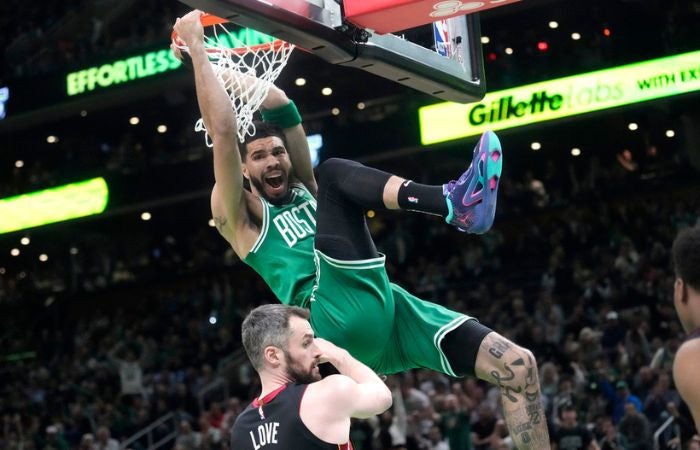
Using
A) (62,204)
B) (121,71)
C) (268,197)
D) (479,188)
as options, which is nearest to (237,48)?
(268,197)

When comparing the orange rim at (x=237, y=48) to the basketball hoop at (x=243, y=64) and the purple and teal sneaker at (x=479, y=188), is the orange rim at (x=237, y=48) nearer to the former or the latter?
the basketball hoop at (x=243, y=64)

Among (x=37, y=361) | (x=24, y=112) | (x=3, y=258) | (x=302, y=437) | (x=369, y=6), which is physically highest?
(x=24, y=112)

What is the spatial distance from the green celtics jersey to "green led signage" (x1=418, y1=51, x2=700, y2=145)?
12822 millimetres

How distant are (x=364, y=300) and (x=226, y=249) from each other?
60.7 feet

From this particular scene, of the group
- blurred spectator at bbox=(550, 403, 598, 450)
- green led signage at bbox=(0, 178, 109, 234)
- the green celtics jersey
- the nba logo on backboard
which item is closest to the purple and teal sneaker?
the green celtics jersey

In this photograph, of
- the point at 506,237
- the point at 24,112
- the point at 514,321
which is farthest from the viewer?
the point at 24,112

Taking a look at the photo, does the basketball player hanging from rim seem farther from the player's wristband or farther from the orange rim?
the orange rim

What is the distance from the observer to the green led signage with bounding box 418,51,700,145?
17.6 metres

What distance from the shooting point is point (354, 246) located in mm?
5227

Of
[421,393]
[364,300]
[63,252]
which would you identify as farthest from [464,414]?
[63,252]

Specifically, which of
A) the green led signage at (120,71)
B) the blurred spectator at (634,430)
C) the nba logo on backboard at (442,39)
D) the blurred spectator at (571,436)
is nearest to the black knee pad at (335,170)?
the nba logo on backboard at (442,39)

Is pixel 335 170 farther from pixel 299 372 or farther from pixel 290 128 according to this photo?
pixel 299 372

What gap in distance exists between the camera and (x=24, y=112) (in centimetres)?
2267

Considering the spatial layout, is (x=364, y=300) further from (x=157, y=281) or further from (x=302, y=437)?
(x=157, y=281)
